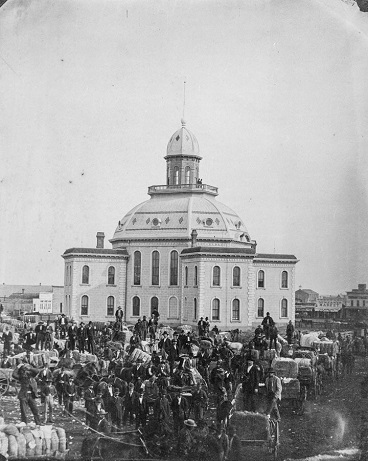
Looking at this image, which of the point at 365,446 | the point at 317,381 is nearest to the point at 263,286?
the point at 317,381

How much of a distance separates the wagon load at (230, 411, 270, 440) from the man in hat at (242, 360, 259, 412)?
12 cm

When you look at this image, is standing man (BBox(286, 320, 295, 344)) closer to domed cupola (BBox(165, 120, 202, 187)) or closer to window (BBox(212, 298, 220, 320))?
window (BBox(212, 298, 220, 320))

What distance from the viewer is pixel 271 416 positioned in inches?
300

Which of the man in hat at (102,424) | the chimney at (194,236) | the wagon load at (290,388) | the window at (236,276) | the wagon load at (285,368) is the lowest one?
the man in hat at (102,424)

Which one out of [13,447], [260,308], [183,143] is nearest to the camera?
[13,447]

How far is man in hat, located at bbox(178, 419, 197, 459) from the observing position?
7.45 metres

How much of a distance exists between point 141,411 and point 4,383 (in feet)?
4.95

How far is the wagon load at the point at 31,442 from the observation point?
7.39 metres

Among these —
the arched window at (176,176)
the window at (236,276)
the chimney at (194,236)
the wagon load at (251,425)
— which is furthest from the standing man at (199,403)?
the chimney at (194,236)

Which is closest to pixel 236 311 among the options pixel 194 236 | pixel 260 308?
pixel 260 308

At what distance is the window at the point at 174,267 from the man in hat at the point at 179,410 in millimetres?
1947

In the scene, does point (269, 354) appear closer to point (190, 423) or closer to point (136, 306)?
point (190, 423)

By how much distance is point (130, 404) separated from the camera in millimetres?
7789

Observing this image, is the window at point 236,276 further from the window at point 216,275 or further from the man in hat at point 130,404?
the man in hat at point 130,404
